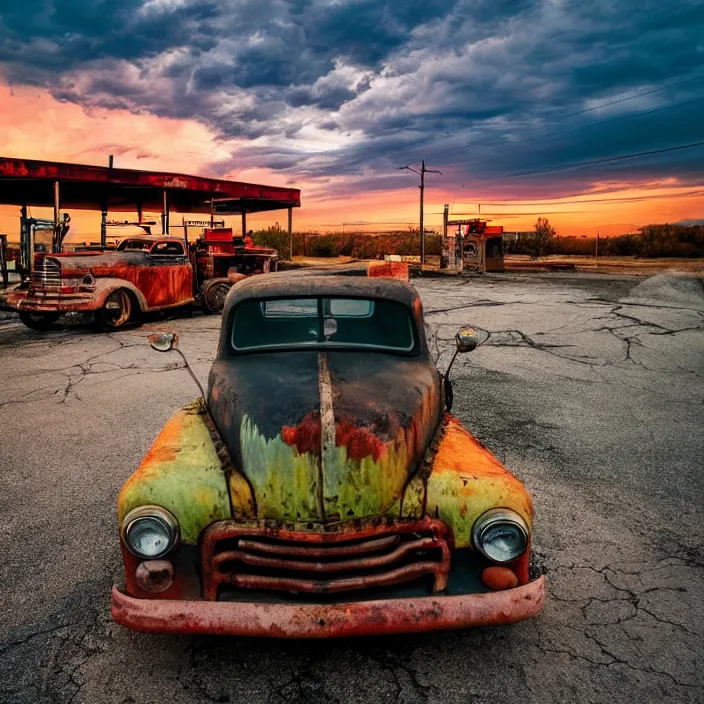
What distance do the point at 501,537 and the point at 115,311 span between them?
1058 centimetres

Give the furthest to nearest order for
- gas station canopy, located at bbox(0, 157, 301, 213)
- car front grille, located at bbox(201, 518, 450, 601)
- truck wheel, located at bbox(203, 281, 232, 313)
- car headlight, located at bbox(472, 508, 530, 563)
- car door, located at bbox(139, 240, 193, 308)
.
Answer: gas station canopy, located at bbox(0, 157, 301, 213) → truck wheel, located at bbox(203, 281, 232, 313) → car door, located at bbox(139, 240, 193, 308) → car headlight, located at bbox(472, 508, 530, 563) → car front grille, located at bbox(201, 518, 450, 601)

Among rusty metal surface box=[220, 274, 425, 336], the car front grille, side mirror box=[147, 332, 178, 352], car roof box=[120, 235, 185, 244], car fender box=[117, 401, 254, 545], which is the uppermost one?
car roof box=[120, 235, 185, 244]

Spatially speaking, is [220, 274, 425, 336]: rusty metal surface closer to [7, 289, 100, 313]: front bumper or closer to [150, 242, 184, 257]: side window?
[7, 289, 100, 313]: front bumper

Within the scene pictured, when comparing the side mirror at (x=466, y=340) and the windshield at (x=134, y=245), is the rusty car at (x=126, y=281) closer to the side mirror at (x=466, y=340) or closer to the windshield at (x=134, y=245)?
the windshield at (x=134, y=245)

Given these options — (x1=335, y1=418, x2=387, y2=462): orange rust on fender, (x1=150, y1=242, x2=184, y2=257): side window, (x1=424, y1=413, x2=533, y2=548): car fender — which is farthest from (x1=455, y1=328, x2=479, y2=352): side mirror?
(x1=150, y1=242, x2=184, y2=257): side window

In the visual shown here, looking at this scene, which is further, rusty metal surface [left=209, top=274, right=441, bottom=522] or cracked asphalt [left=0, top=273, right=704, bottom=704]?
rusty metal surface [left=209, top=274, right=441, bottom=522]

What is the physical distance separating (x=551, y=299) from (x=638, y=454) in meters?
11.0

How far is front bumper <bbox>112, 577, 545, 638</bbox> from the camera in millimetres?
2283

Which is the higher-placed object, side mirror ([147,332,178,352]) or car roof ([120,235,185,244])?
car roof ([120,235,185,244])

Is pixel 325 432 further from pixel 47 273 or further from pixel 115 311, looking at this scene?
pixel 47 273

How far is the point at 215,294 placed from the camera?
14.3 meters

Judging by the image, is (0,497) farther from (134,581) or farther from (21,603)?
(134,581)

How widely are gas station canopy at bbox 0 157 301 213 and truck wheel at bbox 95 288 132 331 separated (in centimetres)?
658

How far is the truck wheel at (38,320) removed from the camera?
11844 millimetres
